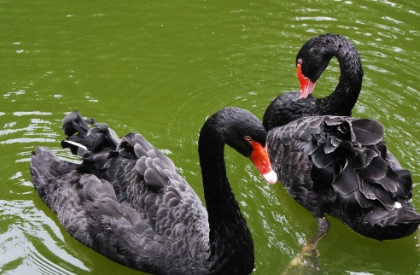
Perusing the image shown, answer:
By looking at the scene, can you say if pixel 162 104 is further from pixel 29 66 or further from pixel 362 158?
pixel 362 158

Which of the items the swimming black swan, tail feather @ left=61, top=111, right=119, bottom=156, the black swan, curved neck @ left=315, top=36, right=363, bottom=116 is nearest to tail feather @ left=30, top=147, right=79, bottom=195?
the swimming black swan

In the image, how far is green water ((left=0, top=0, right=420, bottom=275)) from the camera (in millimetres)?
4680

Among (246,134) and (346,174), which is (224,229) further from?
(346,174)

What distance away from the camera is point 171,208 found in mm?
4340

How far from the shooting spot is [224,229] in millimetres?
4078

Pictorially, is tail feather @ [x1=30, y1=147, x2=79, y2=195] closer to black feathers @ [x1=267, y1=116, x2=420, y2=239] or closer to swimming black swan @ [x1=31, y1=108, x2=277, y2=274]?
swimming black swan @ [x1=31, y1=108, x2=277, y2=274]

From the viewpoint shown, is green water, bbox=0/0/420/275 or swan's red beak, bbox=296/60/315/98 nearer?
green water, bbox=0/0/420/275

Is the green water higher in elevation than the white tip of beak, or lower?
lower

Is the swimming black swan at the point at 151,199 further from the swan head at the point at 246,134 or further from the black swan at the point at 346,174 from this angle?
the black swan at the point at 346,174

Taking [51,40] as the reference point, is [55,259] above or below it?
below

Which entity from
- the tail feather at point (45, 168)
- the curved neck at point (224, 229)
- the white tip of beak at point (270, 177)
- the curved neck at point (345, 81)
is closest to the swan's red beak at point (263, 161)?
the white tip of beak at point (270, 177)

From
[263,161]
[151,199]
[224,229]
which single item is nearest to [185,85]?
[151,199]

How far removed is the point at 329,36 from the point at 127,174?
6.49 ft

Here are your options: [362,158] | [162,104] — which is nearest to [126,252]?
[362,158]
